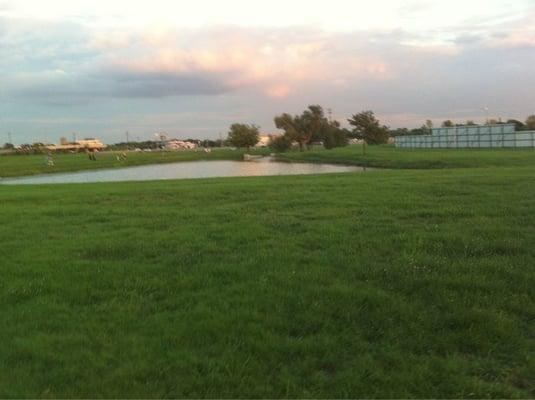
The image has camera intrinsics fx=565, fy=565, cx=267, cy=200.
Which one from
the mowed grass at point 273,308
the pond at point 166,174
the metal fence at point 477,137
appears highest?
the metal fence at point 477,137

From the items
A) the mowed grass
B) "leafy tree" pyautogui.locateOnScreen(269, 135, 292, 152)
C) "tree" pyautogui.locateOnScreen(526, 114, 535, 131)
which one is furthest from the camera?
"leafy tree" pyautogui.locateOnScreen(269, 135, 292, 152)

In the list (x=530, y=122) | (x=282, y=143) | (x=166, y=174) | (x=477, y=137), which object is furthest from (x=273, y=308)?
(x=530, y=122)

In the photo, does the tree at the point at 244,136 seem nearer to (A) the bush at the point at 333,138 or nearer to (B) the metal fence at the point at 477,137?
(A) the bush at the point at 333,138

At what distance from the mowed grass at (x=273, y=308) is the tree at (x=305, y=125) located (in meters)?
93.6

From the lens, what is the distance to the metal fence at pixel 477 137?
6571 cm

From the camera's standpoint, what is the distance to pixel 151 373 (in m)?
4.47

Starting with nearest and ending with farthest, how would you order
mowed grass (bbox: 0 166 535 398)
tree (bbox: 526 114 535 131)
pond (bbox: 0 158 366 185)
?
1. mowed grass (bbox: 0 166 535 398)
2. pond (bbox: 0 158 366 185)
3. tree (bbox: 526 114 535 131)

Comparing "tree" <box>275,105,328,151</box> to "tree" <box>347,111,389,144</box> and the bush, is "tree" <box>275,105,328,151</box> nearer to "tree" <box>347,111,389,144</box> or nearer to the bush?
the bush

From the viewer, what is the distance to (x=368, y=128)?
66.4 meters

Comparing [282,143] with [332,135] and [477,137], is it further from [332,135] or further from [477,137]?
[477,137]

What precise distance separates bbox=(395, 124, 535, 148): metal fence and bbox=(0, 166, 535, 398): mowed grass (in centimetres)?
6056

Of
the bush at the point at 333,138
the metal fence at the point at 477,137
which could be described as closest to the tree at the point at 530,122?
A: the metal fence at the point at 477,137

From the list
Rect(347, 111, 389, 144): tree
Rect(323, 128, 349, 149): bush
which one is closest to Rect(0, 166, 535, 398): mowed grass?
Rect(347, 111, 389, 144): tree

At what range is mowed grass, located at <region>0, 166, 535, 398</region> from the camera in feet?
14.6
